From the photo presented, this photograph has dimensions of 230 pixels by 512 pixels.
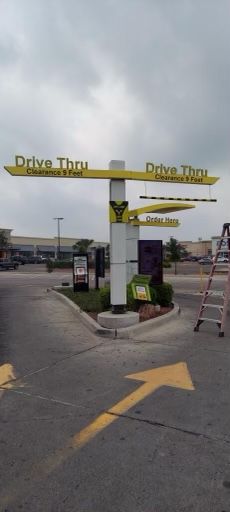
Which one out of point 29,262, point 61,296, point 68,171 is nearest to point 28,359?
point 68,171

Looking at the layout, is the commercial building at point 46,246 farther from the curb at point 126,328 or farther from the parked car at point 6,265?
the curb at point 126,328

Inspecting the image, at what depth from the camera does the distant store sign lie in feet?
42.7

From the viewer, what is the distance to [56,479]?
3680 mm

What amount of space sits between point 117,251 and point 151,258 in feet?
10.9

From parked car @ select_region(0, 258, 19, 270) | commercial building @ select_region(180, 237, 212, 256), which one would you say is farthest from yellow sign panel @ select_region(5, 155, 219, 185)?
commercial building @ select_region(180, 237, 212, 256)

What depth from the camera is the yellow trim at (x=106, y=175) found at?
933 cm

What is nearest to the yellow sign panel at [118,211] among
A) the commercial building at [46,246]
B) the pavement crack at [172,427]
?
the pavement crack at [172,427]

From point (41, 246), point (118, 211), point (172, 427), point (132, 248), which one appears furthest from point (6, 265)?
point (41, 246)

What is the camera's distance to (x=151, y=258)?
1320cm

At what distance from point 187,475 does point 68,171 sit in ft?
22.7

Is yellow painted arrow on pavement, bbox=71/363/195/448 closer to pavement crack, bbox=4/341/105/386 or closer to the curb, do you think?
pavement crack, bbox=4/341/105/386

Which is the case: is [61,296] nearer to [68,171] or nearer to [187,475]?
[68,171]

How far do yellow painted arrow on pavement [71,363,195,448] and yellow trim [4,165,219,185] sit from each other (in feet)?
14.4

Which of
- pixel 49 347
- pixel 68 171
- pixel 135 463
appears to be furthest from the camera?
pixel 68 171
